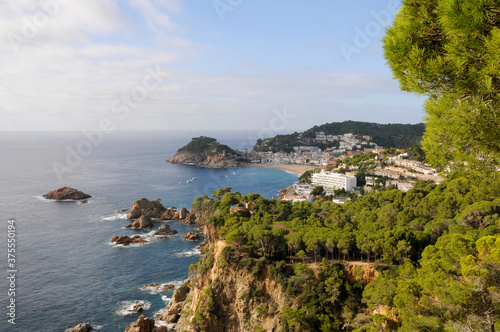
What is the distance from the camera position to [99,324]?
693 inches

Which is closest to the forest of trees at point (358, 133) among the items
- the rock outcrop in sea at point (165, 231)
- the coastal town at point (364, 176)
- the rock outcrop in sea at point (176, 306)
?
the coastal town at point (364, 176)

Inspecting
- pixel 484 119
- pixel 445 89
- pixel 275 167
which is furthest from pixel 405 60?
pixel 275 167

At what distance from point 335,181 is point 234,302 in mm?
35157

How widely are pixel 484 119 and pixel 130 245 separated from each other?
99.7 feet

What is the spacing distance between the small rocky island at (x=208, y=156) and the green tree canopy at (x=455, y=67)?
76656 millimetres

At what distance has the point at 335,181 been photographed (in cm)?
4747

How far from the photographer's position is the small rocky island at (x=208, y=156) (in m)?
82.1

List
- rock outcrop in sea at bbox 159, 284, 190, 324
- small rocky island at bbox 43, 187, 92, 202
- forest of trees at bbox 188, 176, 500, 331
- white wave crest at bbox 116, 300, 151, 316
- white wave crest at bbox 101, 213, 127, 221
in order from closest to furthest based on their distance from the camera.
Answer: forest of trees at bbox 188, 176, 500, 331 < rock outcrop in sea at bbox 159, 284, 190, 324 < white wave crest at bbox 116, 300, 151, 316 < white wave crest at bbox 101, 213, 127, 221 < small rocky island at bbox 43, 187, 92, 202

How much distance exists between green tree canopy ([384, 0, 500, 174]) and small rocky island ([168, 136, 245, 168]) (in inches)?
3018

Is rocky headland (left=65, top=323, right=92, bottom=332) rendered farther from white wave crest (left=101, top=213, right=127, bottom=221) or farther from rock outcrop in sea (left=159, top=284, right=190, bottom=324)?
white wave crest (left=101, top=213, right=127, bottom=221)

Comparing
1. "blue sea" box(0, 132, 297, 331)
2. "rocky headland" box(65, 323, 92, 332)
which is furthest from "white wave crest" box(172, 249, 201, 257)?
"rocky headland" box(65, 323, 92, 332)

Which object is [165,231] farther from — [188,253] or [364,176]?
[364,176]

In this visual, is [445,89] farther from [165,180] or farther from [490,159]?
[165,180]

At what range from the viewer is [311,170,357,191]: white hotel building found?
4434 centimetres
